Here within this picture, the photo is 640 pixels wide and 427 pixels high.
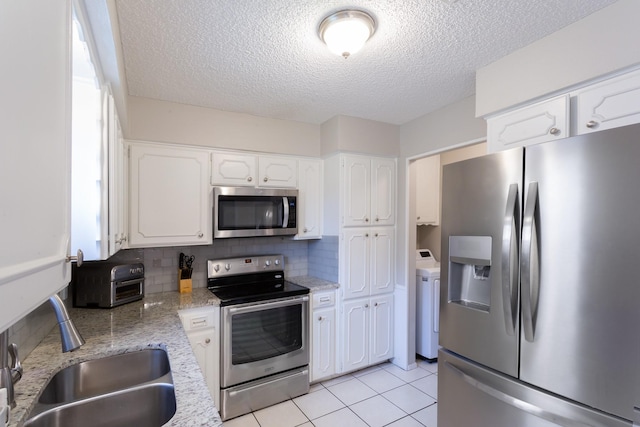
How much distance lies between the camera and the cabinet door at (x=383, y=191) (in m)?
3.00

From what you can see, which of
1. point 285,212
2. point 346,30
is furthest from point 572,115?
point 285,212

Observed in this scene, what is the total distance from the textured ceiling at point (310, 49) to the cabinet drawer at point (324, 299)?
1.65 metres

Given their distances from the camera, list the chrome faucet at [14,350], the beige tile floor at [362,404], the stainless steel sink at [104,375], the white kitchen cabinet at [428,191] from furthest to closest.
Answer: the white kitchen cabinet at [428,191] < the beige tile floor at [362,404] < the stainless steel sink at [104,375] < the chrome faucet at [14,350]

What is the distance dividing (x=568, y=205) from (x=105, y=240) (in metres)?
1.95

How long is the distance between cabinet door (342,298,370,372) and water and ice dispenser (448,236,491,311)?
1.33 metres

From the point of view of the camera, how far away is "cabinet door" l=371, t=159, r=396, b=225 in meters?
3.00

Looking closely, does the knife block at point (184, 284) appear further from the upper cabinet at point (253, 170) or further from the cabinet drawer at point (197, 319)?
the upper cabinet at point (253, 170)

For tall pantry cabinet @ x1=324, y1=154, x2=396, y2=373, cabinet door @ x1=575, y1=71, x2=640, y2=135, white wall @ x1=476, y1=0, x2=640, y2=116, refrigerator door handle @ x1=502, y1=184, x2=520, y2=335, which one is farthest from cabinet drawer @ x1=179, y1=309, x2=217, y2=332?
cabinet door @ x1=575, y1=71, x2=640, y2=135

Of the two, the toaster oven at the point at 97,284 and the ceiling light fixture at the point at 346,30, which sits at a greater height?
the ceiling light fixture at the point at 346,30

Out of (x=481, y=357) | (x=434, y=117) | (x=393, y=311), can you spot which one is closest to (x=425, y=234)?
(x=393, y=311)

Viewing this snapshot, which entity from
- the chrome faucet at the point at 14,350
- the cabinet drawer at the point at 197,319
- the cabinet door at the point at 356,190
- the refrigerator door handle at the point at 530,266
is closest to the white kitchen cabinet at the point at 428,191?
the cabinet door at the point at 356,190

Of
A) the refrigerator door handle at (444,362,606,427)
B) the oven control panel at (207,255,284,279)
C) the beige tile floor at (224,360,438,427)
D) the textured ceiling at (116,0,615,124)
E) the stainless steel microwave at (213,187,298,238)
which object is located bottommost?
the beige tile floor at (224,360,438,427)

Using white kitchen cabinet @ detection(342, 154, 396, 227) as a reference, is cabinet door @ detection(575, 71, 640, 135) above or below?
above

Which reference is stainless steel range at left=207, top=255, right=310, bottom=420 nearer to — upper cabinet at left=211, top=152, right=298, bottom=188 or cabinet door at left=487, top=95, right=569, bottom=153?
upper cabinet at left=211, top=152, right=298, bottom=188
